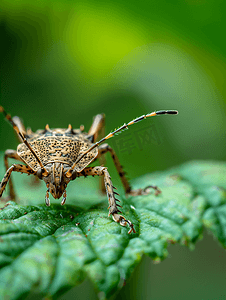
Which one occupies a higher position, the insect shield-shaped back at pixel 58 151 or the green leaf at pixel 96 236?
the insect shield-shaped back at pixel 58 151

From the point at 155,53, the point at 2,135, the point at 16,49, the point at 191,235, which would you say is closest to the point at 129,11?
the point at 155,53

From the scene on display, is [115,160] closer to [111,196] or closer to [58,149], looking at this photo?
[58,149]

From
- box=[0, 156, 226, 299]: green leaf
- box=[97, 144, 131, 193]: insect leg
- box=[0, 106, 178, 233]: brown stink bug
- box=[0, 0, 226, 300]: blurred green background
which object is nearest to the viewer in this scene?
box=[0, 156, 226, 299]: green leaf

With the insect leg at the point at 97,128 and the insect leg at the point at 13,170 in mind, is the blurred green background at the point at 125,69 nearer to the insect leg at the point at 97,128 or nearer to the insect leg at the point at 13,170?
the insect leg at the point at 97,128

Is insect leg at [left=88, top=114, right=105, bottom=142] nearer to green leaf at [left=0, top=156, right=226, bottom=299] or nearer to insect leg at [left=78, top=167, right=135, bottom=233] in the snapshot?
insect leg at [left=78, top=167, right=135, bottom=233]

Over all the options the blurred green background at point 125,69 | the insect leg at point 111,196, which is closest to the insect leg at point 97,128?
the insect leg at point 111,196

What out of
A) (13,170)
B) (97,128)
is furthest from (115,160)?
(13,170)

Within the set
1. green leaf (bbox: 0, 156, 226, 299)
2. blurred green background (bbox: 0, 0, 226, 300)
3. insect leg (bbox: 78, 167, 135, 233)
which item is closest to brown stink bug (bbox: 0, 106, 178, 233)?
insect leg (bbox: 78, 167, 135, 233)
